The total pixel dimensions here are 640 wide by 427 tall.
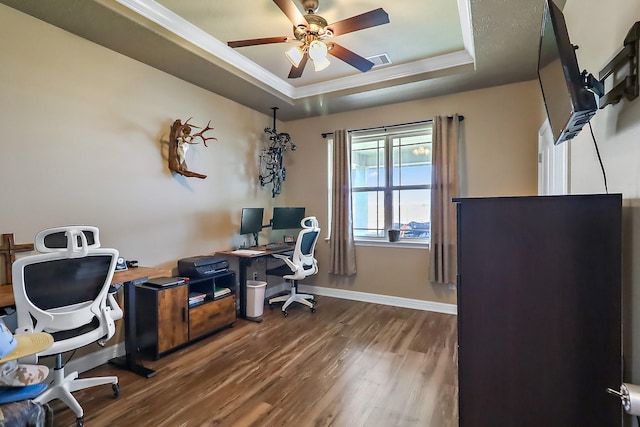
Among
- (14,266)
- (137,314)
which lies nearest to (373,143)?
(137,314)

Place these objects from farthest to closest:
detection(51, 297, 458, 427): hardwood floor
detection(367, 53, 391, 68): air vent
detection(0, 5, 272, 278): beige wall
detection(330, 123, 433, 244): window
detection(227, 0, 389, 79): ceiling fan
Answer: detection(330, 123, 433, 244): window, detection(367, 53, 391, 68): air vent, detection(0, 5, 272, 278): beige wall, detection(227, 0, 389, 79): ceiling fan, detection(51, 297, 458, 427): hardwood floor

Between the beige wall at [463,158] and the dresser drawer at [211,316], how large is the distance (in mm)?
1645

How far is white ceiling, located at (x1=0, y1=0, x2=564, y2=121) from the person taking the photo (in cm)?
230

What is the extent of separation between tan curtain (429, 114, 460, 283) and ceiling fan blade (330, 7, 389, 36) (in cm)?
199

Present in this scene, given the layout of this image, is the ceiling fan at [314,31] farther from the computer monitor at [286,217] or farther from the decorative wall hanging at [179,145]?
the computer monitor at [286,217]

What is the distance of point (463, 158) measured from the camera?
150 inches

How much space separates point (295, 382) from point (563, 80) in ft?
7.77

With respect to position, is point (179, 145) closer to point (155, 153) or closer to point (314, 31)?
point (155, 153)

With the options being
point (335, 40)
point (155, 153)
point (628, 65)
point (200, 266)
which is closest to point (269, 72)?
point (335, 40)

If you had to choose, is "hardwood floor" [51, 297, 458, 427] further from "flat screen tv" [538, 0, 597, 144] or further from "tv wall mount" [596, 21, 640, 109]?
"tv wall mount" [596, 21, 640, 109]

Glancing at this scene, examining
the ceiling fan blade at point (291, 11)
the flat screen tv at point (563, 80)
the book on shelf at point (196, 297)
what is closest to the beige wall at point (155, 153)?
the book on shelf at point (196, 297)

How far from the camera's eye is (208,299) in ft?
10.6

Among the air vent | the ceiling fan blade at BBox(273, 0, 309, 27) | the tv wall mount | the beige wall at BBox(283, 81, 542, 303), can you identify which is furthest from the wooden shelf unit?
the tv wall mount

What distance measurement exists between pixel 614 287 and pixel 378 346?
220 cm
